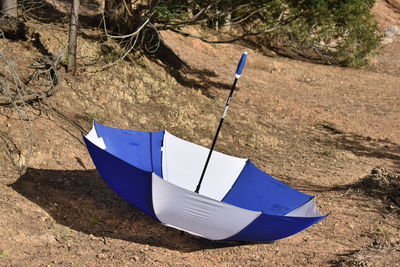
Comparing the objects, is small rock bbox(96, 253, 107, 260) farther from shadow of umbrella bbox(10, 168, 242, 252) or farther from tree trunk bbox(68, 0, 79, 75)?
tree trunk bbox(68, 0, 79, 75)

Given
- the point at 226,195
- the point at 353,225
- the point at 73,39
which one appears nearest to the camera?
the point at 226,195

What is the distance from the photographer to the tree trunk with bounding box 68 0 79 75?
1077 cm

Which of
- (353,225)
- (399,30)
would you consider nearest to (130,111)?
(353,225)

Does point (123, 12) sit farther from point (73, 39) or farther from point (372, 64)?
point (372, 64)

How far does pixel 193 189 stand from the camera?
24.5ft

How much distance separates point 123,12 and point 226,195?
6.60 metres

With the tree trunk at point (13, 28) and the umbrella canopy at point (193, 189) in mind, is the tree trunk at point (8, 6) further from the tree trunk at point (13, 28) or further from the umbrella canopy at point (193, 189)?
the umbrella canopy at point (193, 189)

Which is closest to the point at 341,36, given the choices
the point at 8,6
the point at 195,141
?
the point at 195,141

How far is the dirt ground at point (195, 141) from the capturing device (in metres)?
7.25

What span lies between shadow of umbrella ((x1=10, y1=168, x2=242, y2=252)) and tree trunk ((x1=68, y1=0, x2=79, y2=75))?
284 cm

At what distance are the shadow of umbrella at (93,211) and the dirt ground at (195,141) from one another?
0.02 metres

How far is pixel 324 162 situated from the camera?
1236 centimetres

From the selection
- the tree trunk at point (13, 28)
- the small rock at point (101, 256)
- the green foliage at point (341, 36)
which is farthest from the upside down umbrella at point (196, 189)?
the green foliage at point (341, 36)

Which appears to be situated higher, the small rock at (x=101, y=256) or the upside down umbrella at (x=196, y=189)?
the upside down umbrella at (x=196, y=189)
